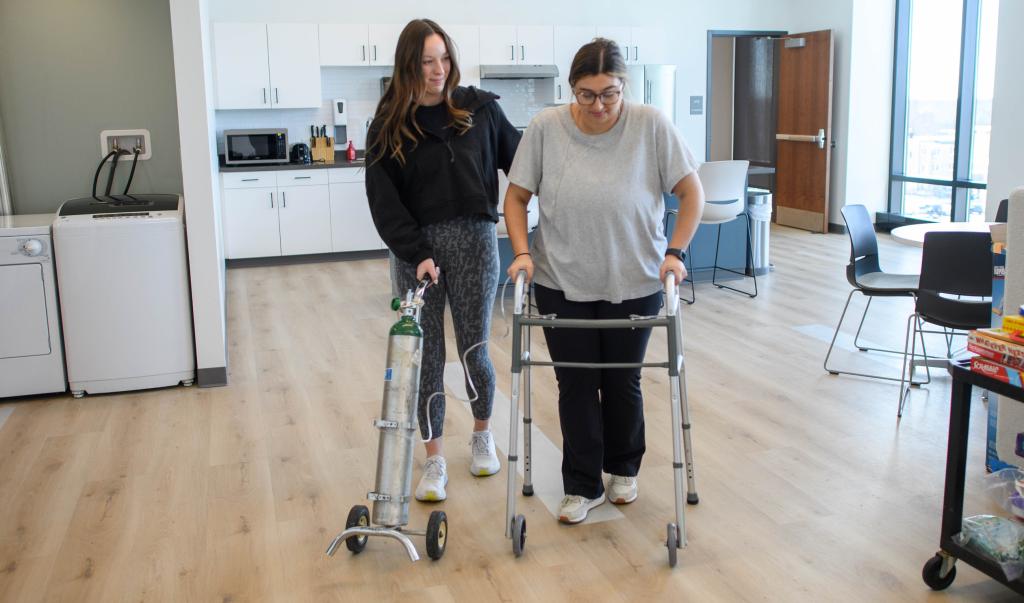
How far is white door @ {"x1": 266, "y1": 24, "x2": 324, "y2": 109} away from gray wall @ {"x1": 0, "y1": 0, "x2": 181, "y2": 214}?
119 inches

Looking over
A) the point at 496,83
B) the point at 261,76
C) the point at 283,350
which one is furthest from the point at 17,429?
the point at 496,83

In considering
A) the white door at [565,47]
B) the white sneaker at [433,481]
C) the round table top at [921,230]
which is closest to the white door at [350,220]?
the white door at [565,47]

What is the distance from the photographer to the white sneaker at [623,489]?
2963 millimetres

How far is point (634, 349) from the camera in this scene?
8.77ft

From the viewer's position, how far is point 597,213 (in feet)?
8.35

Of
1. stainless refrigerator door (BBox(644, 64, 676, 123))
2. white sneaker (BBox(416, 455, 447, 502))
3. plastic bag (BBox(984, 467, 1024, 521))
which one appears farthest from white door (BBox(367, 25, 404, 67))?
plastic bag (BBox(984, 467, 1024, 521))

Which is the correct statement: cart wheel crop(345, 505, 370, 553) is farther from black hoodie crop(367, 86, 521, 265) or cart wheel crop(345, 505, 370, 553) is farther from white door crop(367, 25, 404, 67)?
white door crop(367, 25, 404, 67)

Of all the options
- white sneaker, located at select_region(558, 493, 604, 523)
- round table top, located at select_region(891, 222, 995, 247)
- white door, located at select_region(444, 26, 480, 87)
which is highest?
white door, located at select_region(444, 26, 480, 87)

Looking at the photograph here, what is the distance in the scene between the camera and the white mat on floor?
296cm

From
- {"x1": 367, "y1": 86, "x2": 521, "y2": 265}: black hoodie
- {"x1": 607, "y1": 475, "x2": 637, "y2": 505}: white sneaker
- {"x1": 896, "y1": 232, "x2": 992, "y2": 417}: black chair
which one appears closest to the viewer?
{"x1": 367, "y1": 86, "x2": 521, "y2": 265}: black hoodie

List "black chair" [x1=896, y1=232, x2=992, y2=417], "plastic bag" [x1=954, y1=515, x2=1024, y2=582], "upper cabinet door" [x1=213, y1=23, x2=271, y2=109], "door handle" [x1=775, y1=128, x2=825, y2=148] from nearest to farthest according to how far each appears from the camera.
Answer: "plastic bag" [x1=954, y1=515, x2=1024, y2=582] < "black chair" [x1=896, y1=232, x2=992, y2=417] < "upper cabinet door" [x1=213, y1=23, x2=271, y2=109] < "door handle" [x1=775, y1=128, x2=825, y2=148]

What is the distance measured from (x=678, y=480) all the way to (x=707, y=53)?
772 centimetres

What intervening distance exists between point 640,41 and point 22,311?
21.0ft

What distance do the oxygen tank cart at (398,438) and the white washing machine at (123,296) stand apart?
2.07 m
